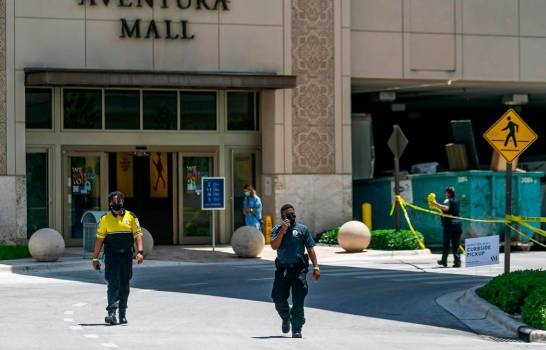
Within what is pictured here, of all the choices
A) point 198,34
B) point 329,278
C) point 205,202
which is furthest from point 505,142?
point 198,34

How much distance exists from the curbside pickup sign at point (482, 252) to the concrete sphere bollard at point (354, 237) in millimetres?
8381

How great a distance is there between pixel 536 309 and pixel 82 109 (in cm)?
2083

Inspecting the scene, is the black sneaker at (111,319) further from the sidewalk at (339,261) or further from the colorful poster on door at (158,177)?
the colorful poster on door at (158,177)

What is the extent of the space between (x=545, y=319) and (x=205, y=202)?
17011 millimetres

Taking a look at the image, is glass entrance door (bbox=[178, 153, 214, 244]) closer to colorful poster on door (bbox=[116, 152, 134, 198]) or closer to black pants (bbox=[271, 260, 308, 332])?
colorful poster on door (bbox=[116, 152, 134, 198])

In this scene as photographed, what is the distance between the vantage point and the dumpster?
112ft

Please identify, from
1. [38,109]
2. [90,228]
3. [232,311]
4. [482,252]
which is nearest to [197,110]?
[38,109]

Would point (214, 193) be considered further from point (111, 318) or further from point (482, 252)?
point (111, 318)

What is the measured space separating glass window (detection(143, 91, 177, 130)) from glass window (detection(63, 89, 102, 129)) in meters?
1.38

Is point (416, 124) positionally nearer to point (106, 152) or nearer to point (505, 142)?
point (106, 152)

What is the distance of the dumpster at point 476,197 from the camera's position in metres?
34.1

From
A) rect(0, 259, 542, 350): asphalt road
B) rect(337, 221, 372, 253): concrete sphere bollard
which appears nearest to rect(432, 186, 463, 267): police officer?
rect(0, 259, 542, 350): asphalt road

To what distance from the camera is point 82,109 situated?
1385 inches

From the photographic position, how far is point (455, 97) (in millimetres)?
44188
